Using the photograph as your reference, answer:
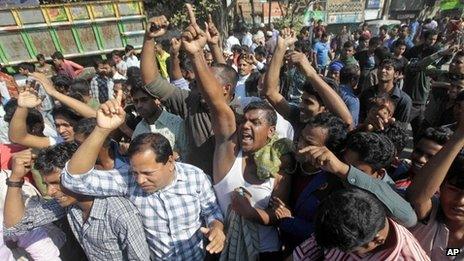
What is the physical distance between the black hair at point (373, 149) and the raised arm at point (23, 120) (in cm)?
250

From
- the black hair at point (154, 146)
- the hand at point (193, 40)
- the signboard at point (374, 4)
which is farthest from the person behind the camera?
the signboard at point (374, 4)

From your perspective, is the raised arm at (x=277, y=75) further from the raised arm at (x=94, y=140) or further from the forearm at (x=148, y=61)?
the raised arm at (x=94, y=140)

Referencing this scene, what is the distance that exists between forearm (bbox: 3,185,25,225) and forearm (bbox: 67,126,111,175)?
613 millimetres

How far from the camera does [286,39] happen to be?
274 centimetres

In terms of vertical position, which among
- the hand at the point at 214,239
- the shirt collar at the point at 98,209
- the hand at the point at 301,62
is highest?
the hand at the point at 301,62

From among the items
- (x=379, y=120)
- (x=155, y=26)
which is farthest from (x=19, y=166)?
(x=379, y=120)

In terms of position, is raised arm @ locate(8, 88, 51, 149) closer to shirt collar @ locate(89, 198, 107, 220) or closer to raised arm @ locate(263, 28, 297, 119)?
shirt collar @ locate(89, 198, 107, 220)

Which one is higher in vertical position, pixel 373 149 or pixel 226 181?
pixel 373 149

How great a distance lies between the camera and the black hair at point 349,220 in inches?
47.4

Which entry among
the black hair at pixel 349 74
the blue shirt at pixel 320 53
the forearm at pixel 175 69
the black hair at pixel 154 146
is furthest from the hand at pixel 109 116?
the blue shirt at pixel 320 53

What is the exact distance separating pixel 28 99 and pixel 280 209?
7.19 feet

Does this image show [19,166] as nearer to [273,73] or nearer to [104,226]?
[104,226]

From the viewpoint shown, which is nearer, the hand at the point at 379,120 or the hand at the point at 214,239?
the hand at the point at 214,239

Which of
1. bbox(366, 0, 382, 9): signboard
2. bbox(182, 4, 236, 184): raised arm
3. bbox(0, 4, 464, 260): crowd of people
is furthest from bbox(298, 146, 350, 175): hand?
bbox(366, 0, 382, 9): signboard
